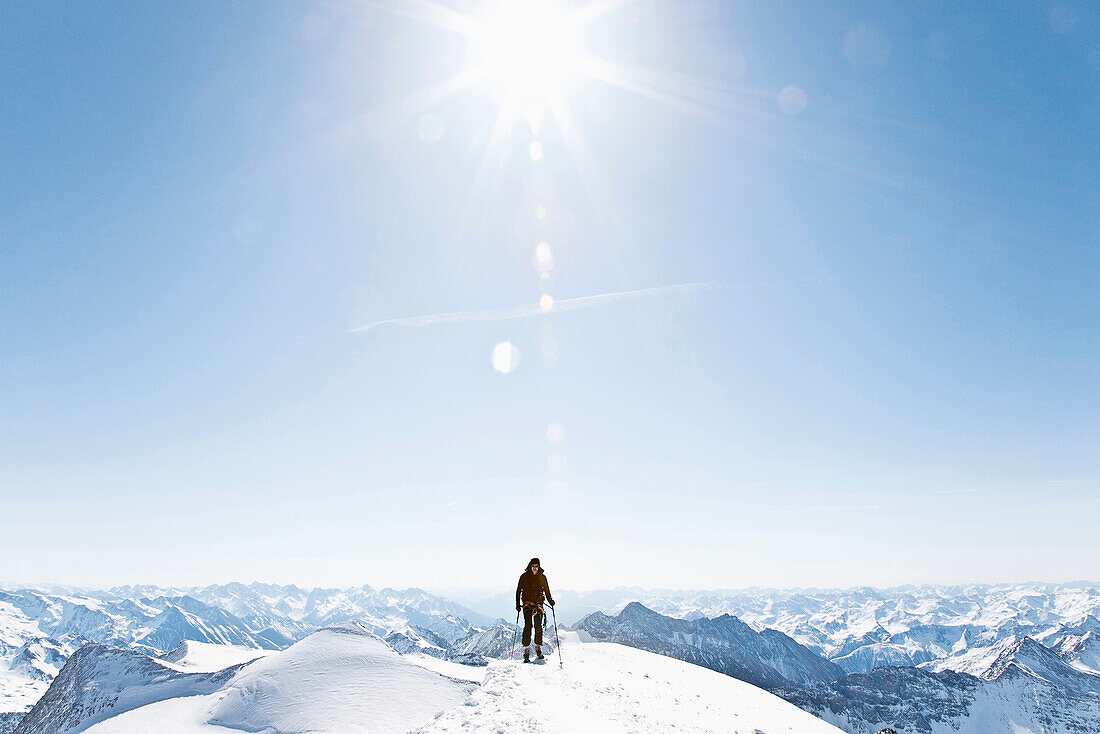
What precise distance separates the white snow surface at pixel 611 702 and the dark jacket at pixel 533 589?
2.51m

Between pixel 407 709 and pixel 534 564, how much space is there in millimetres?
60500

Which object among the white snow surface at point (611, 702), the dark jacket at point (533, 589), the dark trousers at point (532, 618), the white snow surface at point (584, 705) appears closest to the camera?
the white snow surface at point (611, 702)

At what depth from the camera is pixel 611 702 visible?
18.6 metres

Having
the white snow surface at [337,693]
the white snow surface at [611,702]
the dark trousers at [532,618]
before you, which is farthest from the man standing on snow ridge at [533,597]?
the white snow surface at [337,693]

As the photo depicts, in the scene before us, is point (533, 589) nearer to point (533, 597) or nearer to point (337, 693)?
point (533, 597)

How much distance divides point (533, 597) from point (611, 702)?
5.09 metres

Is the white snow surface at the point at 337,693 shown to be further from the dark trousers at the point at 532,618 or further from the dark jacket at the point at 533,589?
the dark jacket at the point at 533,589

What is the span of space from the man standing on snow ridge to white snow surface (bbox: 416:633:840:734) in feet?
4.60

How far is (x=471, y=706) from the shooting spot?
1555cm

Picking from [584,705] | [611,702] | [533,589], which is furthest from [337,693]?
Answer: [584,705]

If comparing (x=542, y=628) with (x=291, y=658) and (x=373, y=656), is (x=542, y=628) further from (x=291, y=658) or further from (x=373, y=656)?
(x=291, y=658)

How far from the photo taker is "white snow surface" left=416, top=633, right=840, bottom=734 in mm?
14602

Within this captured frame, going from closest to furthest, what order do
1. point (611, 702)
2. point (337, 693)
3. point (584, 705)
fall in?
1. point (584, 705)
2. point (611, 702)
3. point (337, 693)

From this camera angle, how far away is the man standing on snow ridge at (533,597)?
22.0 m
